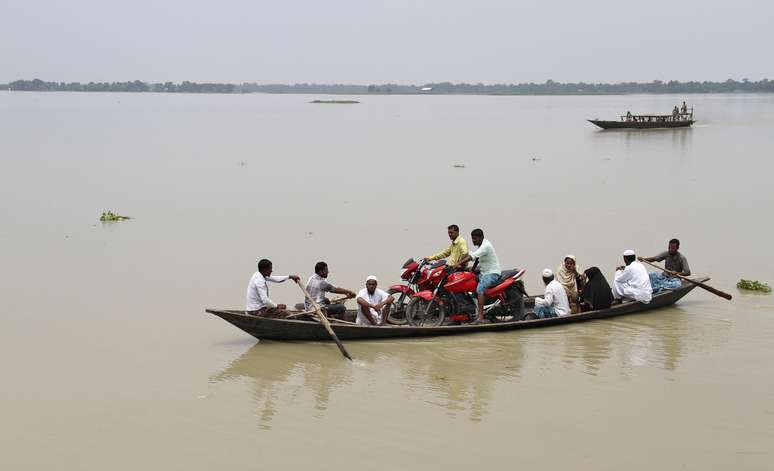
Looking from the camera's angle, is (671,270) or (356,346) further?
(671,270)

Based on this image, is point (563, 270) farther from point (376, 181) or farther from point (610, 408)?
point (376, 181)

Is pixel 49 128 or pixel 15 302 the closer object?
pixel 15 302

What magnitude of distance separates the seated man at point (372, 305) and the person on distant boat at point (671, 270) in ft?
11.7

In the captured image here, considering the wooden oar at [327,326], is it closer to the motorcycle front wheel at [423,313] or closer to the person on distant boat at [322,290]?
the person on distant boat at [322,290]

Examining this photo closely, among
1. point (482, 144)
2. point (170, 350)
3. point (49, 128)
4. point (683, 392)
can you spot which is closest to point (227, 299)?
point (170, 350)

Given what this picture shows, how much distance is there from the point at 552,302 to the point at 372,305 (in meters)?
2.16

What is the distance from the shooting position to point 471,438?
7379mm

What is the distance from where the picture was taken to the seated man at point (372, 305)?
31.3ft

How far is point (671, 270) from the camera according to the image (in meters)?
11.4

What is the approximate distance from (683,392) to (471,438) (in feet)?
7.87

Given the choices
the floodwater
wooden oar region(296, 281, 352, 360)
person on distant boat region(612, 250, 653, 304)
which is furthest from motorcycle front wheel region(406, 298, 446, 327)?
person on distant boat region(612, 250, 653, 304)

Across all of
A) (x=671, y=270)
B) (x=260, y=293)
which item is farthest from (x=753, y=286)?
(x=260, y=293)

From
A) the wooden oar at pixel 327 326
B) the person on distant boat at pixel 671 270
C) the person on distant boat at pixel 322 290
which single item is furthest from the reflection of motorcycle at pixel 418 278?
the person on distant boat at pixel 671 270

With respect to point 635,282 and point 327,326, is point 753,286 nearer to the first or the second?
point 635,282
